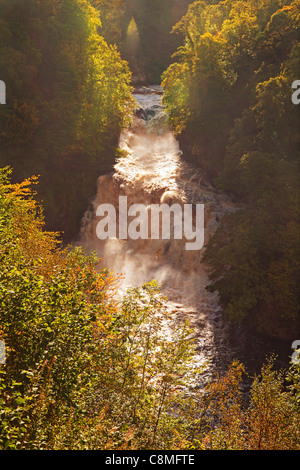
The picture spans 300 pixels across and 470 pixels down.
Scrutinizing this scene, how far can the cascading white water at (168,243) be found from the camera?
2394 cm

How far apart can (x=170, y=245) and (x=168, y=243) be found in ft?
0.75

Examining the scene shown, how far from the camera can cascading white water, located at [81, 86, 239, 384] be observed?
78.5 feet

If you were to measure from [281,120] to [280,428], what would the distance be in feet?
57.6

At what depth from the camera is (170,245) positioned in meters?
28.4

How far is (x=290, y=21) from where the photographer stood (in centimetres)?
2544

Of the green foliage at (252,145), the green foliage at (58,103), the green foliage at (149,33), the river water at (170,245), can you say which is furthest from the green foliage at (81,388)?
the green foliage at (149,33)

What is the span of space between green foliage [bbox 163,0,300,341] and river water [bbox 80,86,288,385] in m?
1.46

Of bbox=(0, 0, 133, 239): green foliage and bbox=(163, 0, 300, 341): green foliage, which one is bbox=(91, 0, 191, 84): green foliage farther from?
bbox=(163, 0, 300, 341): green foliage

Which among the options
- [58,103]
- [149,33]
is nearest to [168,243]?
[58,103]

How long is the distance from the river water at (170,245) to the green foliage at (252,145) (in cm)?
146

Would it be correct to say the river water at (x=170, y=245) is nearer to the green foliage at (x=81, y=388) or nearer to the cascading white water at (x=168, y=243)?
the cascading white water at (x=168, y=243)

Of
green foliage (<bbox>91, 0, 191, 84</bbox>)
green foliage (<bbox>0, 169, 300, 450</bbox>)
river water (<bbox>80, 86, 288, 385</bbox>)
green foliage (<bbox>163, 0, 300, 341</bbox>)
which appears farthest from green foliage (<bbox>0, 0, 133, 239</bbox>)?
green foliage (<bbox>91, 0, 191, 84</bbox>)
